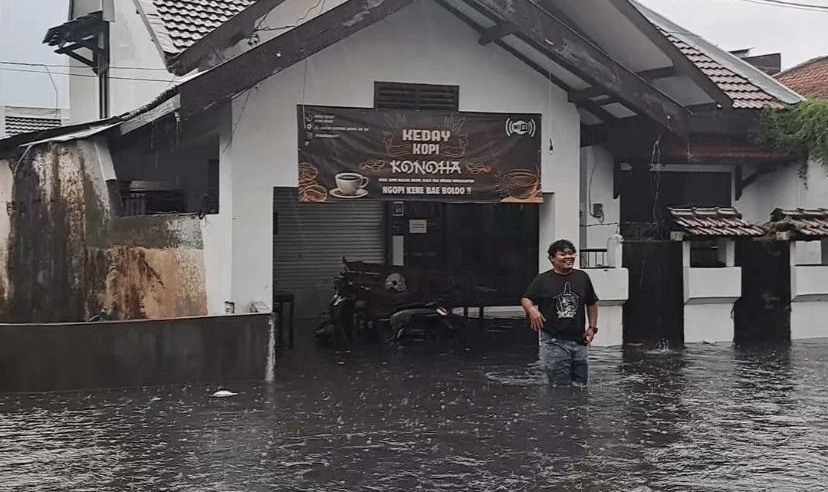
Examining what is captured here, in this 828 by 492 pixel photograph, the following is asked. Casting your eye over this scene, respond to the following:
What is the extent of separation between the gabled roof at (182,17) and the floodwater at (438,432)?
5371mm

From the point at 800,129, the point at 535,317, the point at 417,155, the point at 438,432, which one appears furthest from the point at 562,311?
the point at 800,129

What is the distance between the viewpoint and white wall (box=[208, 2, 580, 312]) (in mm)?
13031

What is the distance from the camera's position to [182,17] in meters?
15.5

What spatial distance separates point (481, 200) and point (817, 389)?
16.7 ft

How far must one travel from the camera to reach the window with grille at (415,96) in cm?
1375

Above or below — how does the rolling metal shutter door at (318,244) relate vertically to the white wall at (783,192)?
below

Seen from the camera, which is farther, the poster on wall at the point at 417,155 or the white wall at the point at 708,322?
the white wall at the point at 708,322

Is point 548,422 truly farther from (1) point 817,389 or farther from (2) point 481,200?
(2) point 481,200

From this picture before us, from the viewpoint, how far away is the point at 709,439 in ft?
28.1

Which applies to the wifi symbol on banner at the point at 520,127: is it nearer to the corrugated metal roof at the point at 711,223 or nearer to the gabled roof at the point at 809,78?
the corrugated metal roof at the point at 711,223

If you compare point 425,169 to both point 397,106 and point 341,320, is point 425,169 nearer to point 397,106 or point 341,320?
point 397,106

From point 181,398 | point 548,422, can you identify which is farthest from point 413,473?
point 181,398

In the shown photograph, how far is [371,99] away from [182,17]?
3.82 meters

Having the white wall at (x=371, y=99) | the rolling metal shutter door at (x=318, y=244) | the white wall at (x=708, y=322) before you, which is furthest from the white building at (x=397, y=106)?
the rolling metal shutter door at (x=318, y=244)
